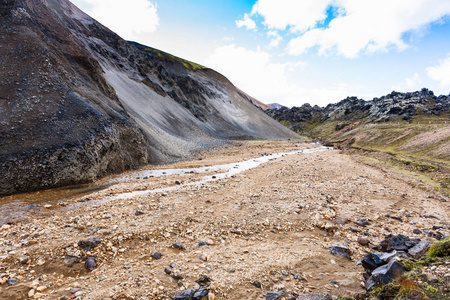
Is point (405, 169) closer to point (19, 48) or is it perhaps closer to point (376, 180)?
point (376, 180)

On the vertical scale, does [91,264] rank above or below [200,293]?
below

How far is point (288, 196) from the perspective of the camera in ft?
57.2

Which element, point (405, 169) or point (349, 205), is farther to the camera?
point (405, 169)

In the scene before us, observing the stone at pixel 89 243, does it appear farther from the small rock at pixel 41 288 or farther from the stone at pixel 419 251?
the stone at pixel 419 251

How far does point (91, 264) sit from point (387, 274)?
10.3 metres

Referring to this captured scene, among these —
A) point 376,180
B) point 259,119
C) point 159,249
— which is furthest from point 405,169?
point 259,119

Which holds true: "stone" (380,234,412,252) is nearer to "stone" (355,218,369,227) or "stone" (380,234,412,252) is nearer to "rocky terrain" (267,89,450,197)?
"stone" (355,218,369,227)

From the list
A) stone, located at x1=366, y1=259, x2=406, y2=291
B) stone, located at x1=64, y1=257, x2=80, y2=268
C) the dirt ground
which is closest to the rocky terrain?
the dirt ground

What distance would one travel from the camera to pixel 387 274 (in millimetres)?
6199

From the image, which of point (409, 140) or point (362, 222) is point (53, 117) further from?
point (409, 140)

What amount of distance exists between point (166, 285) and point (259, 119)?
12369cm

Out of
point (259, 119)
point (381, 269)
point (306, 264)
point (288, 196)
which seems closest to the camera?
point (381, 269)

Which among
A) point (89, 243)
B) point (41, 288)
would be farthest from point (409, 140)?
point (41, 288)

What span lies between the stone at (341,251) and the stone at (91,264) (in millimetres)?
10108
